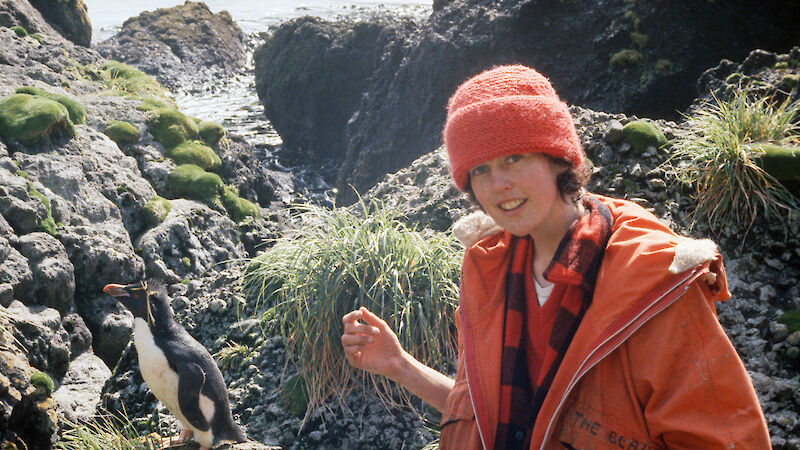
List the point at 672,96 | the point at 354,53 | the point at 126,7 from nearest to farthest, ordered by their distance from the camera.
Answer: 1. the point at 672,96
2. the point at 354,53
3. the point at 126,7

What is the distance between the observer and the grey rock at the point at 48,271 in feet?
19.7

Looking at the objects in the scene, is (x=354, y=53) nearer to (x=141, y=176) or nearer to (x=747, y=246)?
(x=141, y=176)

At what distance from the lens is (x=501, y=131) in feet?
6.06

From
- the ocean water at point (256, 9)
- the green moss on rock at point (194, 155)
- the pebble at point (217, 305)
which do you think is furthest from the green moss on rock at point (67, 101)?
the ocean water at point (256, 9)

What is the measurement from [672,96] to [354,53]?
8.79m

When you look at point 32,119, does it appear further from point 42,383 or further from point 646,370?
point 646,370

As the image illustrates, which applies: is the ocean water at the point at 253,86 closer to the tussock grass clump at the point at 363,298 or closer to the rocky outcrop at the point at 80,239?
the rocky outcrop at the point at 80,239

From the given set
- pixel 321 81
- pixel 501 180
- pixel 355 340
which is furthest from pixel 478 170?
pixel 321 81

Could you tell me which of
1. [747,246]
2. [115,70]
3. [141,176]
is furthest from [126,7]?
[747,246]

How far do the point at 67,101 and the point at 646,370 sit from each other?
871 centimetres

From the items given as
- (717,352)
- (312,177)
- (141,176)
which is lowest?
(312,177)

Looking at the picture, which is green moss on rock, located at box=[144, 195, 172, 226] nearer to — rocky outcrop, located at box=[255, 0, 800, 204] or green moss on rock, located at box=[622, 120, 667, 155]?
rocky outcrop, located at box=[255, 0, 800, 204]

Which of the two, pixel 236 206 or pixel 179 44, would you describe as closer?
pixel 236 206

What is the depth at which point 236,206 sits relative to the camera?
8.99 metres
